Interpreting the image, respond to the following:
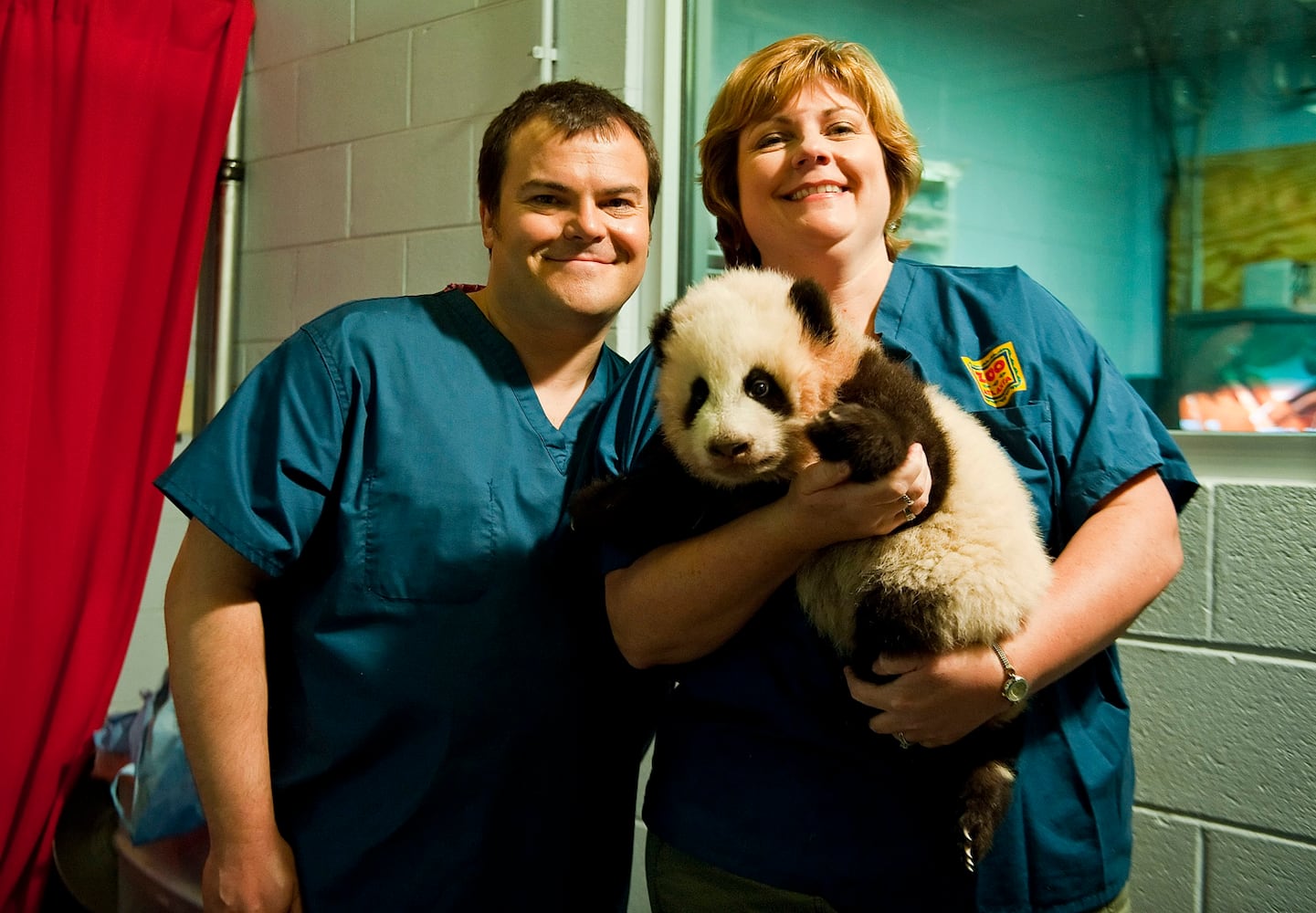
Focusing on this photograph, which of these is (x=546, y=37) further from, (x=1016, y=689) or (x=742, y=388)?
(x=1016, y=689)

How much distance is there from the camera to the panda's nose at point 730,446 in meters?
1.00

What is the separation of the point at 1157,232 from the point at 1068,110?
34cm

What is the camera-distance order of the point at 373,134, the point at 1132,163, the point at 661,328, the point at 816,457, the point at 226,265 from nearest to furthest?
the point at 816,457
the point at 661,328
the point at 1132,163
the point at 373,134
the point at 226,265

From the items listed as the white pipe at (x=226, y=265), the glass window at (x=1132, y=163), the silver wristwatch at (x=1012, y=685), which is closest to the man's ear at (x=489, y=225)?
the glass window at (x=1132, y=163)

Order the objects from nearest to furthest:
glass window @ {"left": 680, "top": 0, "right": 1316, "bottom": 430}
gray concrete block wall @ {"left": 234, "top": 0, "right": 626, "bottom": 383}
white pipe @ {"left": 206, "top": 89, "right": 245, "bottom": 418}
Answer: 1. glass window @ {"left": 680, "top": 0, "right": 1316, "bottom": 430}
2. gray concrete block wall @ {"left": 234, "top": 0, "right": 626, "bottom": 383}
3. white pipe @ {"left": 206, "top": 89, "right": 245, "bottom": 418}

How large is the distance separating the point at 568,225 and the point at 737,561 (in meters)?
0.62

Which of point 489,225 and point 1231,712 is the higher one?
point 489,225

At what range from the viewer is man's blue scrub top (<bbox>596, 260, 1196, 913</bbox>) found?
1.06 meters

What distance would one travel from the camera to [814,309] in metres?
1.07

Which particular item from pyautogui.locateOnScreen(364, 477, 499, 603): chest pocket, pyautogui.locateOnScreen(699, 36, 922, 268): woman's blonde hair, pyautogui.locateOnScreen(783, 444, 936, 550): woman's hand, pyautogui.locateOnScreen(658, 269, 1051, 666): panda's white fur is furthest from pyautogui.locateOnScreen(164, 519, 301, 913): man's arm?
pyautogui.locateOnScreen(699, 36, 922, 268): woman's blonde hair

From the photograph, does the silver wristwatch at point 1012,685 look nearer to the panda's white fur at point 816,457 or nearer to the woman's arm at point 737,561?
the panda's white fur at point 816,457

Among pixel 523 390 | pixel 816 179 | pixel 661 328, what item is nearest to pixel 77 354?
pixel 523 390

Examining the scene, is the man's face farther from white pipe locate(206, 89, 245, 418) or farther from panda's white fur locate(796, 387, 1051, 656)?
white pipe locate(206, 89, 245, 418)

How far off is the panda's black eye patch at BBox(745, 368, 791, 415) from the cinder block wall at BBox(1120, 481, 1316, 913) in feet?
3.14
